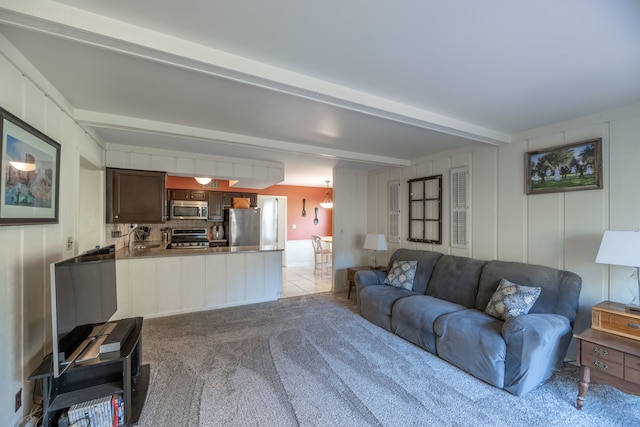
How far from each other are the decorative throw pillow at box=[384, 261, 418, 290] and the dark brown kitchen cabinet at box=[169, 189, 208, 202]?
4.62 m

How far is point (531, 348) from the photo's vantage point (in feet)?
7.19

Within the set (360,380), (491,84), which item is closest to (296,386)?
(360,380)

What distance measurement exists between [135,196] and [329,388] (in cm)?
346

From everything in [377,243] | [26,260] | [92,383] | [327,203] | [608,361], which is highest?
[327,203]

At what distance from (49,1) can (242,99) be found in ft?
3.98

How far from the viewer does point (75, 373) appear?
74.5 inches

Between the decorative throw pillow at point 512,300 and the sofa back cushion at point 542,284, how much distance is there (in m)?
0.12

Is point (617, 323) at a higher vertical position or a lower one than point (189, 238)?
lower

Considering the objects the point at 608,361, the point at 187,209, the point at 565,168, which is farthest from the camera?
the point at 187,209

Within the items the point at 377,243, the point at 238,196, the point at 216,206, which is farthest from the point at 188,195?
the point at 377,243

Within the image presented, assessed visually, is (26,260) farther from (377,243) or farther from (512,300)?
(377,243)

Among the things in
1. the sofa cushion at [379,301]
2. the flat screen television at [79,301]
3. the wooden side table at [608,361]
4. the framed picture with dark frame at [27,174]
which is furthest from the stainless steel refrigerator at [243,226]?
the wooden side table at [608,361]

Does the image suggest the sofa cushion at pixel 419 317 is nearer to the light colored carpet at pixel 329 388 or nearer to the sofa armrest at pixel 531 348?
the light colored carpet at pixel 329 388

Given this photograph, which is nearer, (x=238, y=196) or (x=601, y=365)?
(x=601, y=365)
